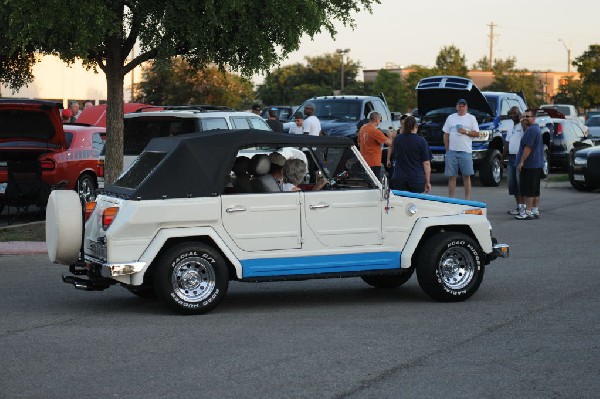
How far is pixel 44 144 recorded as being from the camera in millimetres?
20250

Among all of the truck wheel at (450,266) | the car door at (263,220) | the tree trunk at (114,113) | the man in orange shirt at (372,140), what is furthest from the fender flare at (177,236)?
the man in orange shirt at (372,140)

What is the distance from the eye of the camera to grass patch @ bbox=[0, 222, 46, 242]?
16.9 m

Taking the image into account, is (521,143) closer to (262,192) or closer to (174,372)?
(262,192)

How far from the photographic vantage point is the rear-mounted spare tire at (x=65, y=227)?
10.5 m

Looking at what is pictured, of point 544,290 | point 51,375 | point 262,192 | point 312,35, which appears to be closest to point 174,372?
point 51,375

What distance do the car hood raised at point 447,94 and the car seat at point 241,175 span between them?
16.9 m

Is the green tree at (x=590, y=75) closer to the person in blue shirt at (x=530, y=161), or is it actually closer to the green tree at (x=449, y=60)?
the green tree at (x=449, y=60)

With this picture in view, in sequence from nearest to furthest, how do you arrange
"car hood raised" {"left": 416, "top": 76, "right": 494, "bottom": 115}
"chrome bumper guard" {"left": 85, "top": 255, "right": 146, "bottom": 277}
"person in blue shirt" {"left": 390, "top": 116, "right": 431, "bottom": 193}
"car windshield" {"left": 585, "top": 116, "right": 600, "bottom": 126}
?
"chrome bumper guard" {"left": 85, "top": 255, "right": 146, "bottom": 277} < "person in blue shirt" {"left": 390, "top": 116, "right": 431, "bottom": 193} < "car hood raised" {"left": 416, "top": 76, "right": 494, "bottom": 115} < "car windshield" {"left": 585, "top": 116, "right": 600, "bottom": 126}

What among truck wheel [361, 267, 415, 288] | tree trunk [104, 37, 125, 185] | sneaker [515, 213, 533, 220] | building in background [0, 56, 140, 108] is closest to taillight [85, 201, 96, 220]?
truck wheel [361, 267, 415, 288]

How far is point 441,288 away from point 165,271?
8.69ft

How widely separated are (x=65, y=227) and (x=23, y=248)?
542 centimetres

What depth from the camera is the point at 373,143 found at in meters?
19.7

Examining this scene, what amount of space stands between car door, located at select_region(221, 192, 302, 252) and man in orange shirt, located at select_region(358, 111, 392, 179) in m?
8.95

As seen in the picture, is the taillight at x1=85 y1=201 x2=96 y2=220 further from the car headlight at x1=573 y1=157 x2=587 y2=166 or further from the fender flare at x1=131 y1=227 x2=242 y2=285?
the car headlight at x1=573 y1=157 x2=587 y2=166
